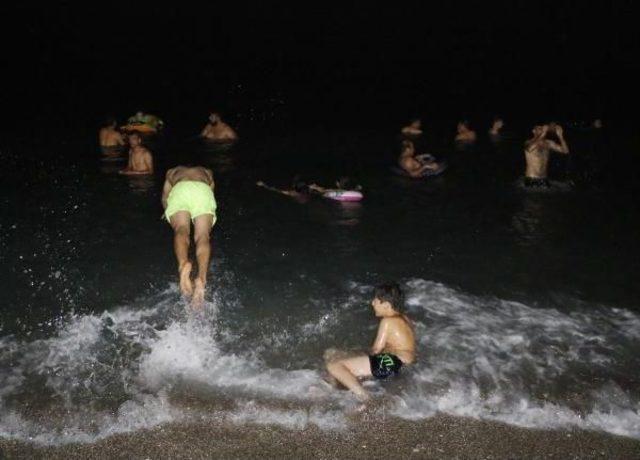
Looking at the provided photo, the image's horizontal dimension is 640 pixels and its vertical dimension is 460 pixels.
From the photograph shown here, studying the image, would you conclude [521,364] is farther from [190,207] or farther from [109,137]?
[109,137]

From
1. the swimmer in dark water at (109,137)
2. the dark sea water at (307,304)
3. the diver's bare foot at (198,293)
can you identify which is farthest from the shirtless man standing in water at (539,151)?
the swimmer in dark water at (109,137)

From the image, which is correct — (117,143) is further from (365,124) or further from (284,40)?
(284,40)

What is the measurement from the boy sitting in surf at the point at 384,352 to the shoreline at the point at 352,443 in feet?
1.43

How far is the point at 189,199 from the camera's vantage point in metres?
5.34

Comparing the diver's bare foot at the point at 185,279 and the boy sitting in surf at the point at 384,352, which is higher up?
the diver's bare foot at the point at 185,279

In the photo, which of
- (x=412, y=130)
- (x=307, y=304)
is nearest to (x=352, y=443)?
A: (x=307, y=304)

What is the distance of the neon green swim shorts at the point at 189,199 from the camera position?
5344 mm

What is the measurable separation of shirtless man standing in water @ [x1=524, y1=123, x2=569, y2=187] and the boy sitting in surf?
708cm

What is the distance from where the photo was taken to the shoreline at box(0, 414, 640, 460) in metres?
3.26

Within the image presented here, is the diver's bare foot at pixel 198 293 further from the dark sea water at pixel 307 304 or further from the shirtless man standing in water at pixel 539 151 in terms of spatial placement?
the shirtless man standing in water at pixel 539 151

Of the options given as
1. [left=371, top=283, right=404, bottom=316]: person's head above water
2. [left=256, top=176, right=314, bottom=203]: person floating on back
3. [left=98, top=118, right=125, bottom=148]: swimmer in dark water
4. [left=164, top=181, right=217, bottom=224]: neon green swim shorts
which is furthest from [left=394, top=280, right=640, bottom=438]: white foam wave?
[left=98, top=118, right=125, bottom=148]: swimmer in dark water

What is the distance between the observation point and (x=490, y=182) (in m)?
11.0

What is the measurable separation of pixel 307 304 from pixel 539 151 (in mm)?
6846

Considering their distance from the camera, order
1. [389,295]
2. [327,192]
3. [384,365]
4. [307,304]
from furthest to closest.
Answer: [327,192]
[307,304]
[389,295]
[384,365]
